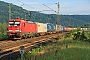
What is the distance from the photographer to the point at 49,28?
7288cm

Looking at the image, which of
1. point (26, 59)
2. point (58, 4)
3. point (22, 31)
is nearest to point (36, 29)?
point (22, 31)

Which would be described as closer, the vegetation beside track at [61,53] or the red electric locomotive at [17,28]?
the vegetation beside track at [61,53]

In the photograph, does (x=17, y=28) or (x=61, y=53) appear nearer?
(x=61, y=53)

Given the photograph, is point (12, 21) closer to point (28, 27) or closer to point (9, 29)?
point (9, 29)

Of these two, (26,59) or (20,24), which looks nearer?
(26,59)

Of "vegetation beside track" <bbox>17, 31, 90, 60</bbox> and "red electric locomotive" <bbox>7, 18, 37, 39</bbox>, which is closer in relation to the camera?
"vegetation beside track" <bbox>17, 31, 90, 60</bbox>

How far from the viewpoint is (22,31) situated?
38250mm

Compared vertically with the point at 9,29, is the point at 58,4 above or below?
above

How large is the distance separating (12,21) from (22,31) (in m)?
2.19

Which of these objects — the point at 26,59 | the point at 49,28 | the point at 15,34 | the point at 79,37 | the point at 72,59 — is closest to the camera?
the point at 72,59

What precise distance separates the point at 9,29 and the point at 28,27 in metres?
5.19

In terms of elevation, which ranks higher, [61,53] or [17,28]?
[17,28]

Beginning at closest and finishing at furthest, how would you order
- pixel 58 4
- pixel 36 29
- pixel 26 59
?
1. pixel 26 59
2. pixel 36 29
3. pixel 58 4

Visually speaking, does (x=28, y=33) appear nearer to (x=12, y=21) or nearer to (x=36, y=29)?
(x=12, y=21)
